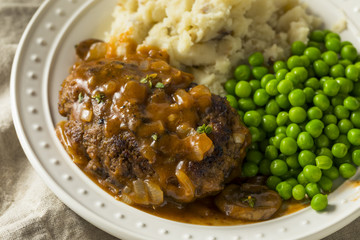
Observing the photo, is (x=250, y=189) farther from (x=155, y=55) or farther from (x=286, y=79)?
(x=155, y=55)

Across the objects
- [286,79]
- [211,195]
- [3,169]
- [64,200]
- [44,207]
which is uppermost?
[286,79]

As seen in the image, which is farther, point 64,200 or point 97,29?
point 97,29

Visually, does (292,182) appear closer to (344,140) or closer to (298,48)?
(344,140)

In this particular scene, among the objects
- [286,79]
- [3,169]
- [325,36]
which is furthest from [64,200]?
[325,36]

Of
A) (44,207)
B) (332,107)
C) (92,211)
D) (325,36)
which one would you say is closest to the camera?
(92,211)

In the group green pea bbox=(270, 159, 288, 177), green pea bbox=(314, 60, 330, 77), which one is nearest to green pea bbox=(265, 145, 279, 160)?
green pea bbox=(270, 159, 288, 177)

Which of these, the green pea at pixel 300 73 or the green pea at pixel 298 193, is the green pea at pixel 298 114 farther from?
the green pea at pixel 298 193
